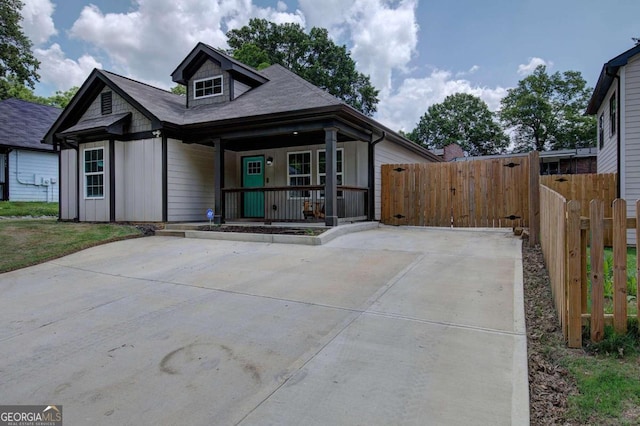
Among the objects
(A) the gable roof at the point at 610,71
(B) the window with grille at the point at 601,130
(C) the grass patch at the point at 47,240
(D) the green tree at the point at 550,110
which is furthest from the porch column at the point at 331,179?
(D) the green tree at the point at 550,110

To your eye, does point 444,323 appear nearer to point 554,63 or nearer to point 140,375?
point 140,375

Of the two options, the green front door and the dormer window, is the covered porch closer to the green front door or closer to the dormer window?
the green front door

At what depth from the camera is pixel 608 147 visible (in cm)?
1149

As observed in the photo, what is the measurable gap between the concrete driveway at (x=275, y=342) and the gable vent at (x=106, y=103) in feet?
26.0

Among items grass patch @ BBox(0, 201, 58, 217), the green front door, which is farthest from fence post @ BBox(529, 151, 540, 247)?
grass patch @ BBox(0, 201, 58, 217)

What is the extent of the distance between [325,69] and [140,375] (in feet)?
115

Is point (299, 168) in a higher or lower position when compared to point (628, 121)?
lower

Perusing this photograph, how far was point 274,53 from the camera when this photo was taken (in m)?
35.4

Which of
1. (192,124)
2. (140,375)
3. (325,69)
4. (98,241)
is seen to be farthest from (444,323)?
(325,69)

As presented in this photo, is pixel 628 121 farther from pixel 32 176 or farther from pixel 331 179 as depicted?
pixel 32 176

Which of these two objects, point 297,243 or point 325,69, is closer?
point 297,243

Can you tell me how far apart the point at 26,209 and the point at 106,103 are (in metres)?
7.42

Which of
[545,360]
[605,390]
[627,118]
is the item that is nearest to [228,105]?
[627,118]

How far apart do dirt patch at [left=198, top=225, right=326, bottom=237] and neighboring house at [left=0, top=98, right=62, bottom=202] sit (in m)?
13.4
